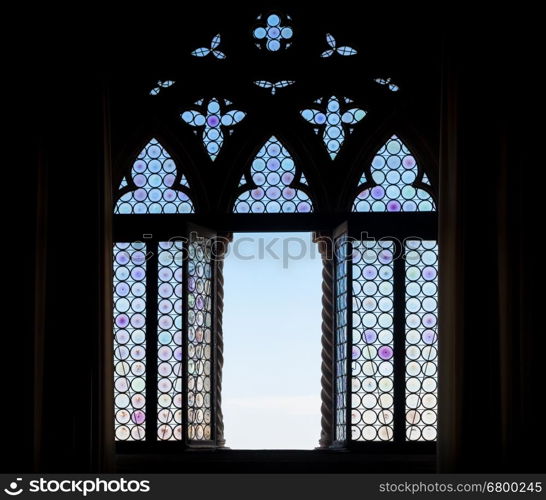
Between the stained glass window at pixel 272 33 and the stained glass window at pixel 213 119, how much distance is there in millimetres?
449

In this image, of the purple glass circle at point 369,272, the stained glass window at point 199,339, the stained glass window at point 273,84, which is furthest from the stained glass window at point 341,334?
the stained glass window at point 273,84

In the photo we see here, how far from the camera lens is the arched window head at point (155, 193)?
733 centimetres

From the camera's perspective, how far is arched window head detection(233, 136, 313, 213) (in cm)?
730

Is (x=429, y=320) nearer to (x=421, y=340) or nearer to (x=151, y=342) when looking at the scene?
(x=421, y=340)

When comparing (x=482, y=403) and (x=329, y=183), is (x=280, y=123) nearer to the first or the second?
(x=329, y=183)

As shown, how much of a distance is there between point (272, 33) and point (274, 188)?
1036mm

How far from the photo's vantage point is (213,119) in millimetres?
7492

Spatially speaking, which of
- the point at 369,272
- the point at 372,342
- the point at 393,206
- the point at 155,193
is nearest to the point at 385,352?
the point at 372,342

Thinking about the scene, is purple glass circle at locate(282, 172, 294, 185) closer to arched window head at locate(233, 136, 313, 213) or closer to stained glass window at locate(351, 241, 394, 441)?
arched window head at locate(233, 136, 313, 213)

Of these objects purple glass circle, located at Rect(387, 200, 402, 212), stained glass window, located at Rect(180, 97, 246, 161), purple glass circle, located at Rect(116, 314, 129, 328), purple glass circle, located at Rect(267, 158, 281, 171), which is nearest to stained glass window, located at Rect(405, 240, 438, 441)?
purple glass circle, located at Rect(387, 200, 402, 212)

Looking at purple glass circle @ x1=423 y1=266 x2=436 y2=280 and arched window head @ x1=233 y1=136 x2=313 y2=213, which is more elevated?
arched window head @ x1=233 y1=136 x2=313 y2=213

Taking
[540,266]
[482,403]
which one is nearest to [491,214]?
[540,266]

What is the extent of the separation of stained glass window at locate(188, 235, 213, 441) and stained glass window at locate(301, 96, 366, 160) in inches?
39.5

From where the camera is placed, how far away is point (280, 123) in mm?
7426
